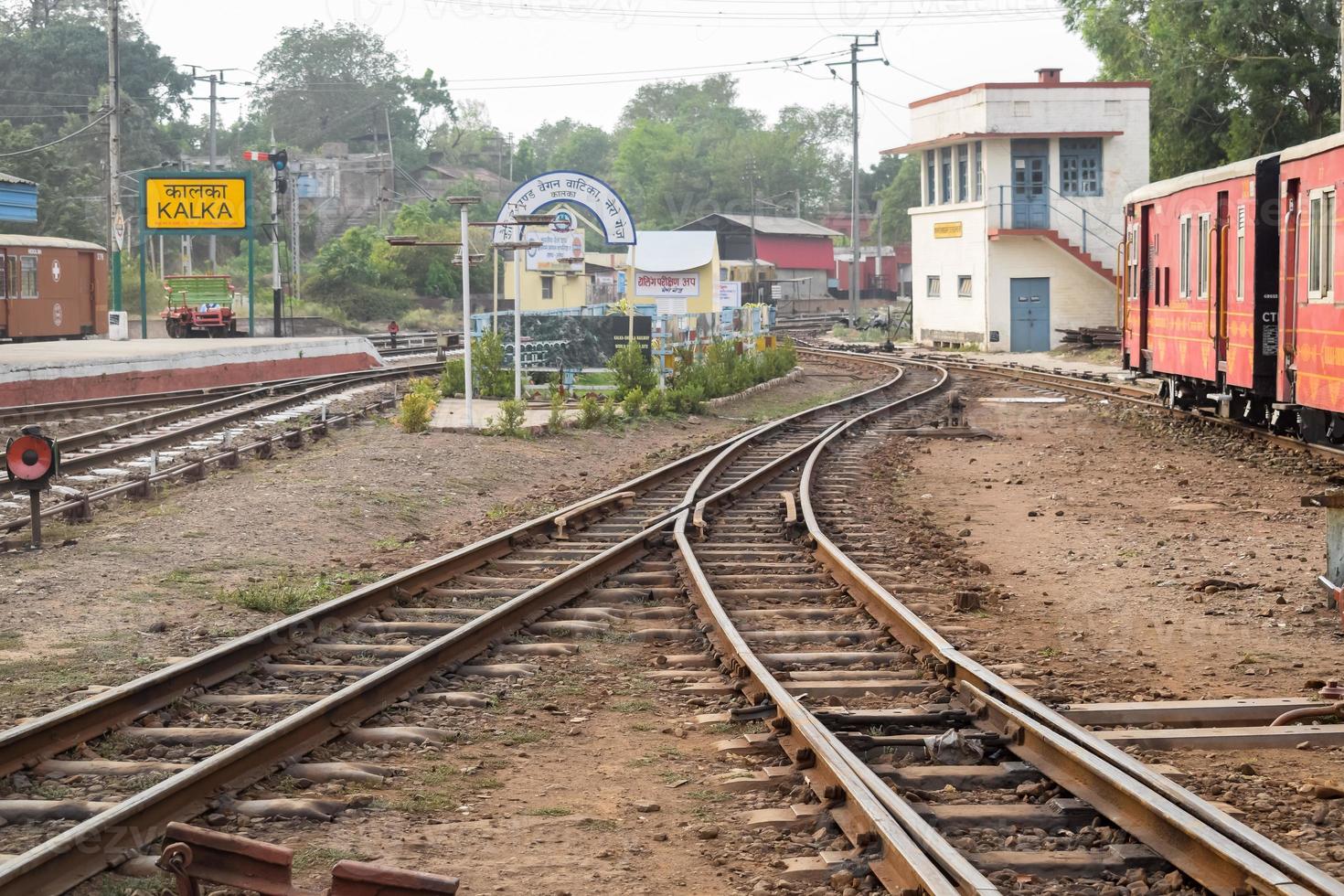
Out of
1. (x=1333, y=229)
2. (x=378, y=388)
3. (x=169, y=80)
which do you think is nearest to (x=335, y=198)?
(x=169, y=80)

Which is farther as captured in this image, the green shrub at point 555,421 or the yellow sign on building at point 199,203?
the yellow sign on building at point 199,203

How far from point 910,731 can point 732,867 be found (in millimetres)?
1878

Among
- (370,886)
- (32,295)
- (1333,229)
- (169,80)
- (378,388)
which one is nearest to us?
(370,886)

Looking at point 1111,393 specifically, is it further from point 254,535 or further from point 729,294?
point 254,535

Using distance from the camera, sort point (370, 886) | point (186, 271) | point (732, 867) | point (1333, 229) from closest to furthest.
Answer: point (370, 886), point (732, 867), point (1333, 229), point (186, 271)

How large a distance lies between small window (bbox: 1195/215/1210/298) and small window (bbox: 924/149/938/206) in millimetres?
34306

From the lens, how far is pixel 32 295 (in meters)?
40.6

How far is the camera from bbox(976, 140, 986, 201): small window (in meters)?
49.5

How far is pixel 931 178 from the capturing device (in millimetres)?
55281

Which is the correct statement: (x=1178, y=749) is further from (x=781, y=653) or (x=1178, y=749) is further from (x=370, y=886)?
(x=370, y=886)

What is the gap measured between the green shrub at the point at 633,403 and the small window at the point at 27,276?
2041 centimetres

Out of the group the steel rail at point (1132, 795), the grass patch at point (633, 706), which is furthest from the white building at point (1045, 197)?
the grass patch at point (633, 706)

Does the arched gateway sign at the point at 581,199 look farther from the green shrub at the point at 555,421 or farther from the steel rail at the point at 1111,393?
the steel rail at the point at 1111,393

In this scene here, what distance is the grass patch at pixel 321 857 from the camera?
5547 millimetres
